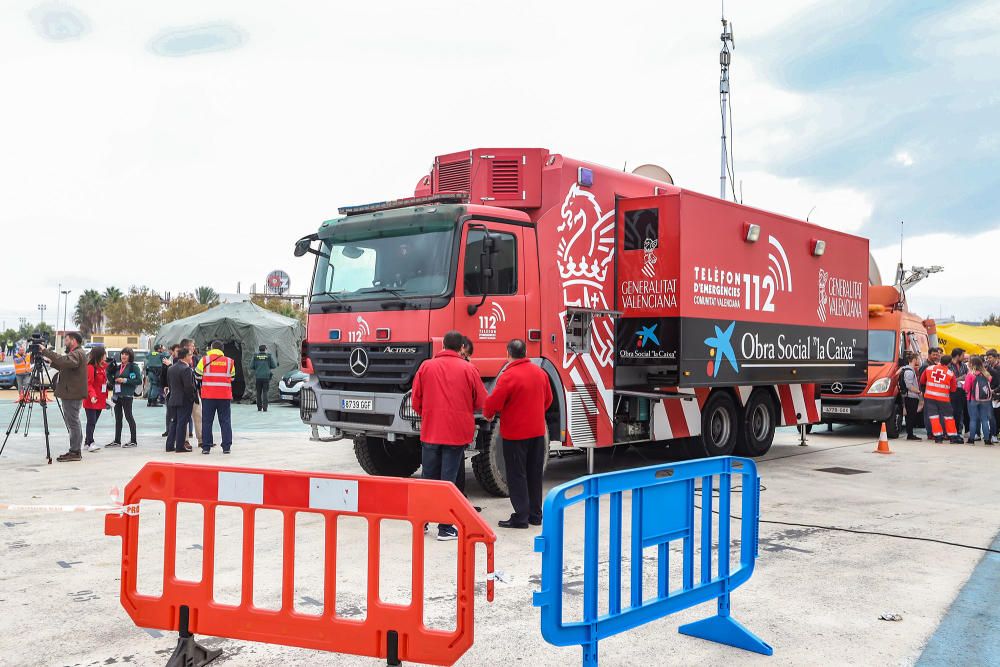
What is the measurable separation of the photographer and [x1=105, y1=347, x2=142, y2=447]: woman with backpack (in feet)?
4.86

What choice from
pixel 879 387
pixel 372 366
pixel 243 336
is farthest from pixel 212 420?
pixel 243 336

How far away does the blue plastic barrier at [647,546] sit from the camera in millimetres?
3670

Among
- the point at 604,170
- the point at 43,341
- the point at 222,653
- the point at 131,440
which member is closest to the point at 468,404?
the point at 222,653

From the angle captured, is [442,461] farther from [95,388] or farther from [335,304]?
[95,388]

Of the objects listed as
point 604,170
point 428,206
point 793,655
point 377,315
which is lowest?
point 793,655

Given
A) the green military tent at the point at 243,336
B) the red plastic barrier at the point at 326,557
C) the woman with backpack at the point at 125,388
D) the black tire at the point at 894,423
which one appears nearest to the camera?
the red plastic barrier at the point at 326,557

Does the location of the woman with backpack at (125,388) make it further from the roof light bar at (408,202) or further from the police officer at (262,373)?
the police officer at (262,373)

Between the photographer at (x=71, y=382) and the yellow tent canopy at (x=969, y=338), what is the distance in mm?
27251

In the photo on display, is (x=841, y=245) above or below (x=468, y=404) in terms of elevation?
above

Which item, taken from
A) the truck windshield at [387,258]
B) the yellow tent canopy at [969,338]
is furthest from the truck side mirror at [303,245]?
the yellow tent canopy at [969,338]

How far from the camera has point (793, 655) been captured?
177 inches

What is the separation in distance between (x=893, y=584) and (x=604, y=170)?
564 cm

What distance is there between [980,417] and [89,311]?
358ft

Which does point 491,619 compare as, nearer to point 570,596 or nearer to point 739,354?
point 570,596
